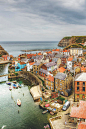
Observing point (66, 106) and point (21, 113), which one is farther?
point (21, 113)

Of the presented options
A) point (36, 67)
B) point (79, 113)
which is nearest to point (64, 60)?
point (36, 67)

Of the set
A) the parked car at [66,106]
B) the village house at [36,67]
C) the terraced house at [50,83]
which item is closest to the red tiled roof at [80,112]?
the parked car at [66,106]

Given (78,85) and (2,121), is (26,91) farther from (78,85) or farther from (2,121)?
(78,85)

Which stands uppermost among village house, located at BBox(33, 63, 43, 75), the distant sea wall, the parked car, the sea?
village house, located at BBox(33, 63, 43, 75)

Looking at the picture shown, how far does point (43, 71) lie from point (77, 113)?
39425mm

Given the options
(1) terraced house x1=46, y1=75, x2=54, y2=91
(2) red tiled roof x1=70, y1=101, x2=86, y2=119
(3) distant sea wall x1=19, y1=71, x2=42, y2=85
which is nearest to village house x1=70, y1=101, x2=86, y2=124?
(2) red tiled roof x1=70, y1=101, x2=86, y2=119

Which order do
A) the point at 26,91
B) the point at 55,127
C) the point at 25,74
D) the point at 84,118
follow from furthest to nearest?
the point at 25,74
the point at 26,91
the point at 55,127
the point at 84,118

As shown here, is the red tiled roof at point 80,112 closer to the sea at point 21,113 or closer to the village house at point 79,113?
the village house at point 79,113

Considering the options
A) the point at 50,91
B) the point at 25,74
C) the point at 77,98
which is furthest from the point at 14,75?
the point at 77,98

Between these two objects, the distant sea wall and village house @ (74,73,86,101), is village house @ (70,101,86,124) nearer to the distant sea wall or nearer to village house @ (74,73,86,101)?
village house @ (74,73,86,101)

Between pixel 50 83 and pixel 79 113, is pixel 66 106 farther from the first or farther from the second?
pixel 50 83

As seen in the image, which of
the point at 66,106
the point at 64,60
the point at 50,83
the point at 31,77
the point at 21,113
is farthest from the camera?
the point at 64,60

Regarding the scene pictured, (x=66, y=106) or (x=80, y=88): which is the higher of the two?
(x=80, y=88)

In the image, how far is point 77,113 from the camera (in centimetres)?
2616
